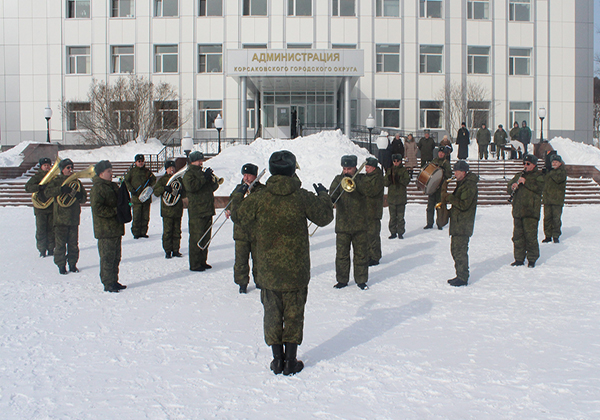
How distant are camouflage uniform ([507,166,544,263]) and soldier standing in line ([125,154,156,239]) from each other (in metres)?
7.61

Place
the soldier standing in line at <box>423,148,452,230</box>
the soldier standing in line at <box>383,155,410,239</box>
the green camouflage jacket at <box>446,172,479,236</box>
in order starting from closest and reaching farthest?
1. the green camouflage jacket at <box>446,172,479,236</box>
2. the soldier standing in line at <box>383,155,410,239</box>
3. the soldier standing in line at <box>423,148,452,230</box>

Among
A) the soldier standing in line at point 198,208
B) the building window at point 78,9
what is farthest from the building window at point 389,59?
the soldier standing in line at point 198,208

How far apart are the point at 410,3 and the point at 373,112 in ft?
24.6

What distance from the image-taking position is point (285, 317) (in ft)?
13.8

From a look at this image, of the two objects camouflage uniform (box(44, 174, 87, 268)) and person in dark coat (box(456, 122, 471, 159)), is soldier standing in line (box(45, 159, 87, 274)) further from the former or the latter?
person in dark coat (box(456, 122, 471, 159))

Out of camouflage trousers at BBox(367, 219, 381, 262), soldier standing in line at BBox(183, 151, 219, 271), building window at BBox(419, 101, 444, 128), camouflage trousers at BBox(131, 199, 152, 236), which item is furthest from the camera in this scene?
building window at BBox(419, 101, 444, 128)

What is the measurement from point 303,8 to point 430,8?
8453 millimetres

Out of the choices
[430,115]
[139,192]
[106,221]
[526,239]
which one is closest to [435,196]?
[526,239]

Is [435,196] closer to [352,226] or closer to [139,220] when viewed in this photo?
[352,226]

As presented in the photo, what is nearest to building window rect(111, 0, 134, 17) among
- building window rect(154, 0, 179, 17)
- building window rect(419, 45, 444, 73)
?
building window rect(154, 0, 179, 17)

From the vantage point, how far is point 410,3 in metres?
34.6

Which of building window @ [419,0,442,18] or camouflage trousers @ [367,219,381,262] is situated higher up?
building window @ [419,0,442,18]

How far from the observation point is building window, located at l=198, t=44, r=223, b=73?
3450 centimetres

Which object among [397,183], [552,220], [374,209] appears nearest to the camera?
[374,209]
